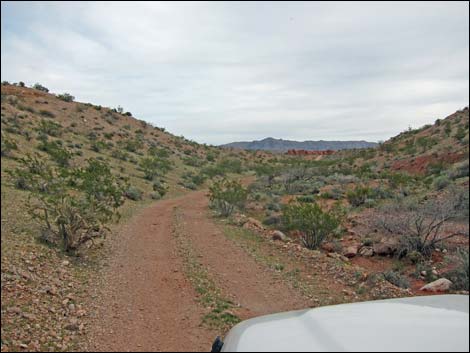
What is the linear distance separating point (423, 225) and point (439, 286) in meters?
3.46

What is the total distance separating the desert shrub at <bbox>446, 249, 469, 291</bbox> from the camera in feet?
25.8

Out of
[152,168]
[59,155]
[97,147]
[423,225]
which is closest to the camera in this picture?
[423,225]

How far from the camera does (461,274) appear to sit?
812 centimetres

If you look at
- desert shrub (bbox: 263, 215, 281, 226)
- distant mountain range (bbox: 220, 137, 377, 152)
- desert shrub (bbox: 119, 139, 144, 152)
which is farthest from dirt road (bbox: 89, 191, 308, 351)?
distant mountain range (bbox: 220, 137, 377, 152)

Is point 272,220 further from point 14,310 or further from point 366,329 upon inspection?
point 366,329

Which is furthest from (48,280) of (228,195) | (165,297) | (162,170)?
(162,170)

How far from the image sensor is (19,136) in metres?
23.3

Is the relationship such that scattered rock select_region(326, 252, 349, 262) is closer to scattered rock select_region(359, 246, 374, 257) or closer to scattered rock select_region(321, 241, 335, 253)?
scattered rock select_region(359, 246, 374, 257)

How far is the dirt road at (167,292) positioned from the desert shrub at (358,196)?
7.97 m

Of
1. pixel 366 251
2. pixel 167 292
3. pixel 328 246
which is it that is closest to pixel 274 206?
pixel 328 246

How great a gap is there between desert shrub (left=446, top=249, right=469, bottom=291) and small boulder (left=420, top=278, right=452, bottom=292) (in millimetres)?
108

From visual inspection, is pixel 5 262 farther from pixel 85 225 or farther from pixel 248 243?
pixel 248 243

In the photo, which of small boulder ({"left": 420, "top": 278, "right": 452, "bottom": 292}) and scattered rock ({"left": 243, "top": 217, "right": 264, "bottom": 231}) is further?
scattered rock ({"left": 243, "top": 217, "right": 264, "bottom": 231})

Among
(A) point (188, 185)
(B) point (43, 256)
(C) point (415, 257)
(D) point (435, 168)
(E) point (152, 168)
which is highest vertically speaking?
(E) point (152, 168)
